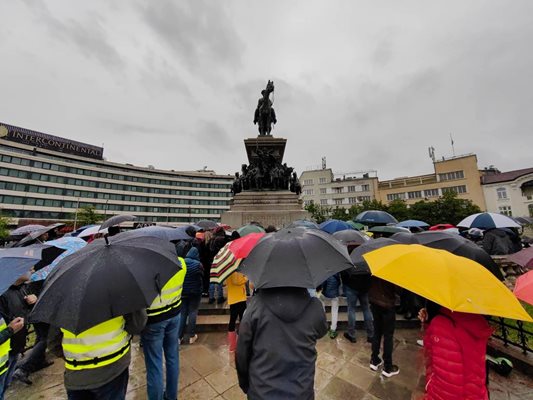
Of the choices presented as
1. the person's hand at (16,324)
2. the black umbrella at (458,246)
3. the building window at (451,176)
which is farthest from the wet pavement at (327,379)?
the building window at (451,176)

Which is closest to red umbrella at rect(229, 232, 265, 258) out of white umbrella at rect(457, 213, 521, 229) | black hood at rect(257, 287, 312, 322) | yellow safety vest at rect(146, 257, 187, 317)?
yellow safety vest at rect(146, 257, 187, 317)

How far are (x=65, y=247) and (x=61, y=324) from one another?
4095 millimetres

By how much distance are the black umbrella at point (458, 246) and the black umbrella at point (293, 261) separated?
2.12 meters

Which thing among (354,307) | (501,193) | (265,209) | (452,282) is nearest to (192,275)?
(354,307)

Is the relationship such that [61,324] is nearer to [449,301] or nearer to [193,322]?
[449,301]

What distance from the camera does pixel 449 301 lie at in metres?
1.96

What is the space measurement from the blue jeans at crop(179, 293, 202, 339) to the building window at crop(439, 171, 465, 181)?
190 feet

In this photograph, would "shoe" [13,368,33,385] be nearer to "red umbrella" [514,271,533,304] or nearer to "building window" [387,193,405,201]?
"red umbrella" [514,271,533,304]

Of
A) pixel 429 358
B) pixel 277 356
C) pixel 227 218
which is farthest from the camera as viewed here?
pixel 227 218

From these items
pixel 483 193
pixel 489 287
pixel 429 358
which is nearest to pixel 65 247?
pixel 429 358

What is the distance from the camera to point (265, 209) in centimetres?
1377

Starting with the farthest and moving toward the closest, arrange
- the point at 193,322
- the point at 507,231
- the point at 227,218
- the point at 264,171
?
the point at 264,171, the point at 227,218, the point at 507,231, the point at 193,322

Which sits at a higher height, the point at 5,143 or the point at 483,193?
the point at 5,143

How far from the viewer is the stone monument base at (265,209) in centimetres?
Result: 1307
